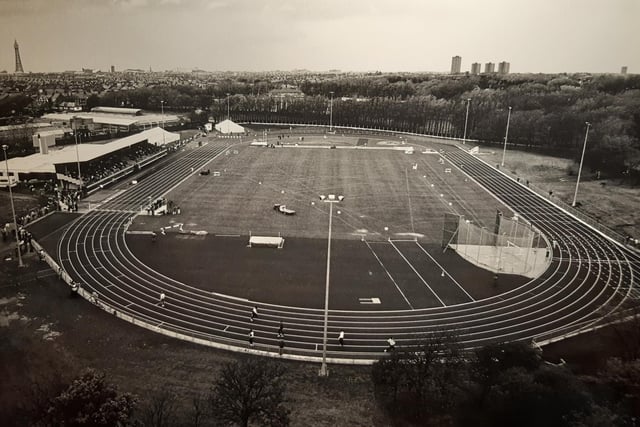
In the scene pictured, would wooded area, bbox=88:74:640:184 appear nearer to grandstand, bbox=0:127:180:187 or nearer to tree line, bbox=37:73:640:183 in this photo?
tree line, bbox=37:73:640:183

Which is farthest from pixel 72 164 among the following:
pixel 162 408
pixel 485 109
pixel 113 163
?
pixel 485 109

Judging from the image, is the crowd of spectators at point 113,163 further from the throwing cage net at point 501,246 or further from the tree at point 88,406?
the tree at point 88,406

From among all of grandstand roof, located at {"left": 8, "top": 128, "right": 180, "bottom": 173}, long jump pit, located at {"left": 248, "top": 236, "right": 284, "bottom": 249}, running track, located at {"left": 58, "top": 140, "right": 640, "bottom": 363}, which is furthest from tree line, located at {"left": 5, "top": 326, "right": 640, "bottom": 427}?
grandstand roof, located at {"left": 8, "top": 128, "right": 180, "bottom": 173}

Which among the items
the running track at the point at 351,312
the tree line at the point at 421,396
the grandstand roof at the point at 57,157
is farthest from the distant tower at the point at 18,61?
the tree line at the point at 421,396

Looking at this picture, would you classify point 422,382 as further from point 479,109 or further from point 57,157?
point 479,109

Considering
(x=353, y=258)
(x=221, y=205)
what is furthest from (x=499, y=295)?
(x=221, y=205)

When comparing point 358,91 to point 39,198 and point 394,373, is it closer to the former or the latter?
point 39,198
